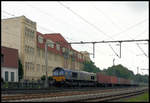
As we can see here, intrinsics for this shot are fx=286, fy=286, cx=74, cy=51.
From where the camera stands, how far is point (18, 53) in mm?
58219

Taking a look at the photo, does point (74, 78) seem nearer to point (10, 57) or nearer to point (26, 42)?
point (10, 57)

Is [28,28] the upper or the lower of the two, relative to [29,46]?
upper

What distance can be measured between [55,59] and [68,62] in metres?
7.35

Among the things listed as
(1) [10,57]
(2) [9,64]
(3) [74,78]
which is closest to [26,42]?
(1) [10,57]

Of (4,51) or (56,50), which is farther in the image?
(56,50)

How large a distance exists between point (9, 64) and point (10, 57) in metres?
1.35

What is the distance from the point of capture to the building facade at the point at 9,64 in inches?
2023

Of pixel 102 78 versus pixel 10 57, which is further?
pixel 102 78

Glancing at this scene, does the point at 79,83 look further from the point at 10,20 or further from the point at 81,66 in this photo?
the point at 81,66

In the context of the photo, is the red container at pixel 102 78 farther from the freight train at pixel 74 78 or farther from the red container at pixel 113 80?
the red container at pixel 113 80

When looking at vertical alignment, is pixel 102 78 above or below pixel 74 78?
below

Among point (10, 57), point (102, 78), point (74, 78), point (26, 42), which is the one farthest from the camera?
point (26, 42)

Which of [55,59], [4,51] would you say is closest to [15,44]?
[4,51]

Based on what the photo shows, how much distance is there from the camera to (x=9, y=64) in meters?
53.0
